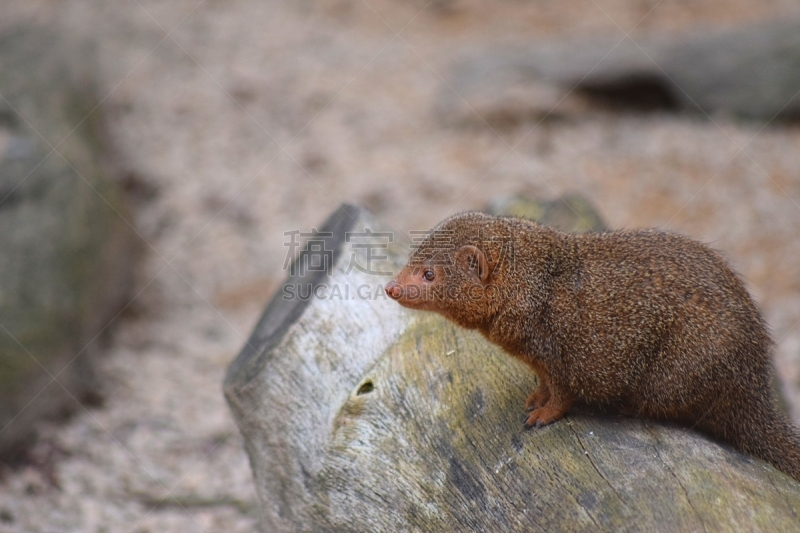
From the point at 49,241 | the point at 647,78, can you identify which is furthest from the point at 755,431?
the point at 647,78

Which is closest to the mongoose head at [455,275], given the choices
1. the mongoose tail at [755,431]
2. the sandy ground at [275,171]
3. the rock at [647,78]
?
the mongoose tail at [755,431]

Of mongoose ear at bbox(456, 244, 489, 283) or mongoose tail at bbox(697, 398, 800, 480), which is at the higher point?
mongoose ear at bbox(456, 244, 489, 283)

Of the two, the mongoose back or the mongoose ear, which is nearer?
the mongoose back

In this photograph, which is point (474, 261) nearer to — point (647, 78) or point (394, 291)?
point (394, 291)

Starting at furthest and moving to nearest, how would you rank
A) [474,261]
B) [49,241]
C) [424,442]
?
[49,241]
[474,261]
[424,442]

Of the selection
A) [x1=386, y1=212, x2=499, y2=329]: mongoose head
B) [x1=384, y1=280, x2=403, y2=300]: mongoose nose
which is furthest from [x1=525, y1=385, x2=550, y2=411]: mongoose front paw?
[x1=384, y1=280, x2=403, y2=300]: mongoose nose

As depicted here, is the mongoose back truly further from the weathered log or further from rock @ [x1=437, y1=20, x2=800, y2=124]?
rock @ [x1=437, y1=20, x2=800, y2=124]

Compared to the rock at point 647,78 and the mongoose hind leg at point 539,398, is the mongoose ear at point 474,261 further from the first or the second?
the rock at point 647,78
